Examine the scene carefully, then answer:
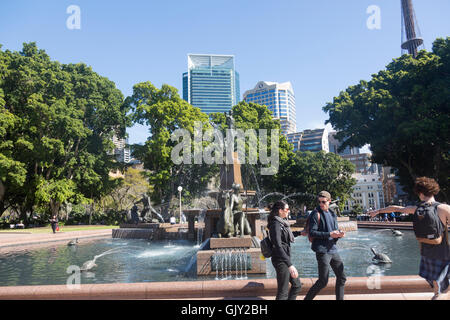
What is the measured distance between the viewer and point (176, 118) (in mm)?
35188

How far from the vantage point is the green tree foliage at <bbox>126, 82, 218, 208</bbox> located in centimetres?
3378

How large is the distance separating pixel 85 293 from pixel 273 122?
3676cm

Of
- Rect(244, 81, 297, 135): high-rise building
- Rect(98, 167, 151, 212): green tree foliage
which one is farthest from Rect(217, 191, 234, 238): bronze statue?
Rect(244, 81, 297, 135): high-rise building

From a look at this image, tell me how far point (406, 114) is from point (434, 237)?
26254 mm

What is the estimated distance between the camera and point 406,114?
86.1 feet

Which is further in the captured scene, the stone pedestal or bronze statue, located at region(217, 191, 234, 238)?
the stone pedestal

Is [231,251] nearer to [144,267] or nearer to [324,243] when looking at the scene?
[144,267]

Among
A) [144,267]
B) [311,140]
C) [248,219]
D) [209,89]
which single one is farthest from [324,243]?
[209,89]

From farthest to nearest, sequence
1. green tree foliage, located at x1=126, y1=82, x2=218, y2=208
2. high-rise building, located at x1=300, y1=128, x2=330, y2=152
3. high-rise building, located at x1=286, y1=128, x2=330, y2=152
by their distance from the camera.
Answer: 1. high-rise building, located at x1=286, y1=128, x2=330, y2=152
2. high-rise building, located at x1=300, y1=128, x2=330, y2=152
3. green tree foliage, located at x1=126, y1=82, x2=218, y2=208

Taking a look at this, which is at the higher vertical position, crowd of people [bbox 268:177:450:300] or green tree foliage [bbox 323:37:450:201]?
green tree foliage [bbox 323:37:450:201]

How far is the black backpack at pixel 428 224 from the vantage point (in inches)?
155

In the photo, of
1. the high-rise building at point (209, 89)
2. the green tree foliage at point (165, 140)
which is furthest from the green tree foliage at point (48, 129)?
the high-rise building at point (209, 89)

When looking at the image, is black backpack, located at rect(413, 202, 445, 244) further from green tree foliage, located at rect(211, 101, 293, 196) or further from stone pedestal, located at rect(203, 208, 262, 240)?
green tree foliage, located at rect(211, 101, 293, 196)
